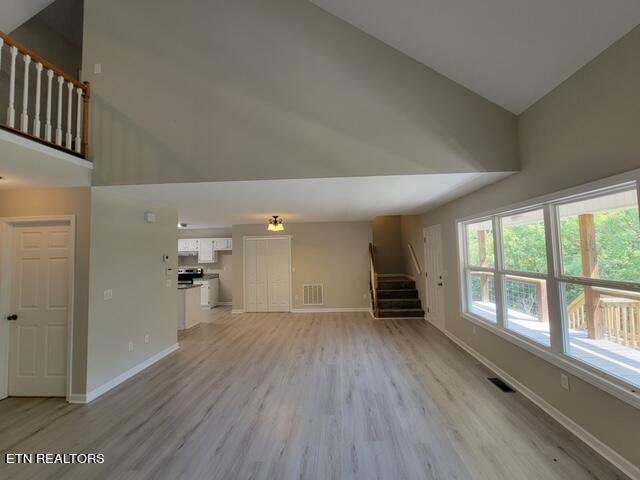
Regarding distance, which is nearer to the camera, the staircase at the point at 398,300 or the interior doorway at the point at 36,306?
the interior doorway at the point at 36,306

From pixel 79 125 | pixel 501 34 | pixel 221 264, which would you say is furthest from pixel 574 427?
pixel 221 264

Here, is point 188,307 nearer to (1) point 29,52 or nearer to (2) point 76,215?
(2) point 76,215

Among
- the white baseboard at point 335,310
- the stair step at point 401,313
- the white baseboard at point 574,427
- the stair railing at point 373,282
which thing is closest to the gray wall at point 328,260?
the white baseboard at point 335,310

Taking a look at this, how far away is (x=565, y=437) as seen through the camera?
7.50ft

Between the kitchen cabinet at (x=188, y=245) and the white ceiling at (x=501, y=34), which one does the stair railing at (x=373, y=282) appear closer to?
the white ceiling at (x=501, y=34)

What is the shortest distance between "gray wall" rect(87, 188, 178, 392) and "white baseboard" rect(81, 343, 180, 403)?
0.05 metres

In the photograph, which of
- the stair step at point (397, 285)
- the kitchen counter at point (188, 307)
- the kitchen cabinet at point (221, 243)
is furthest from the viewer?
the kitchen cabinet at point (221, 243)

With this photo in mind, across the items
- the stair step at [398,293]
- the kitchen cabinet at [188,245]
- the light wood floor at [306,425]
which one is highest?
the kitchen cabinet at [188,245]

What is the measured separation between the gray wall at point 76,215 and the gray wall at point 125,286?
0.20 ft

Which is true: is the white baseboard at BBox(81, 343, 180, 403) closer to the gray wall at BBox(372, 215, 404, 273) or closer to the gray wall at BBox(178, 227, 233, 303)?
the gray wall at BBox(178, 227, 233, 303)

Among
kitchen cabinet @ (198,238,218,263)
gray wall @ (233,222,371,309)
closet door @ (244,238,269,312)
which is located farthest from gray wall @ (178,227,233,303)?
closet door @ (244,238,269,312)

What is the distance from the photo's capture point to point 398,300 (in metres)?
6.84

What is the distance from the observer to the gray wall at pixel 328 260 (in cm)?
743

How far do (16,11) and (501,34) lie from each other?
18.1 feet
